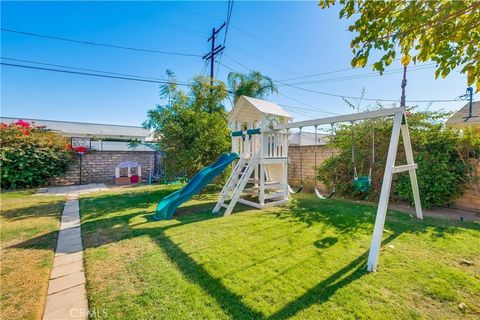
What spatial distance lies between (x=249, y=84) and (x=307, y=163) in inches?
249

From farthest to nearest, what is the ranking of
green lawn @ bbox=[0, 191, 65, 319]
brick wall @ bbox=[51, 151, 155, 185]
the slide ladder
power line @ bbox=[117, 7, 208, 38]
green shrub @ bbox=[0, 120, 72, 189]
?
brick wall @ bbox=[51, 151, 155, 185] < power line @ bbox=[117, 7, 208, 38] < green shrub @ bbox=[0, 120, 72, 189] < the slide ladder < green lawn @ bbox=[0, 191, 65, 319]

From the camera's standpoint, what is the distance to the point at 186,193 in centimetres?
511

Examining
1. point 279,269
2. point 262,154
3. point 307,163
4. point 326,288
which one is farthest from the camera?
point 307,163

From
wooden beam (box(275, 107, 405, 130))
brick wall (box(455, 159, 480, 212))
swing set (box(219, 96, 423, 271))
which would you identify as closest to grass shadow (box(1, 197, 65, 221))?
swing set (box(219, 96, 423, 271))

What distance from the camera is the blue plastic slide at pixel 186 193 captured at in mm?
4688

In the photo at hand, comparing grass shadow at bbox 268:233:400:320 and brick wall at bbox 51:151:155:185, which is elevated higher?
brick wall at bbox 51:151:155:185

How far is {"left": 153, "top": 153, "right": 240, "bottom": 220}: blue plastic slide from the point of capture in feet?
15.4

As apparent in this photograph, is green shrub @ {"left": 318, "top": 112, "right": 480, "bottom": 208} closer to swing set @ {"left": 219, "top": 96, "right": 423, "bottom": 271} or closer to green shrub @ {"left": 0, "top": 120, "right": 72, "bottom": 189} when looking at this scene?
swing set @ {"left": 219, "top": 96, "right": 423, "bottom": 271}

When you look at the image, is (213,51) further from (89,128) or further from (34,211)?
(89,128)

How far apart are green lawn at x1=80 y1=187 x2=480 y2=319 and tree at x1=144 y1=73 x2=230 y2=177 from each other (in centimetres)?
306

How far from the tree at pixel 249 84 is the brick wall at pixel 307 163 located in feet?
16.5

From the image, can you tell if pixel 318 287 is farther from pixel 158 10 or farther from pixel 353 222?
pixel 158 10

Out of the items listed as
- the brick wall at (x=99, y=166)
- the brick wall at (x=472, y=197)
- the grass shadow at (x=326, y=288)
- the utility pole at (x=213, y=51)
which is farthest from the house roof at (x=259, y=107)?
the brick wall at (x=99, y=166)

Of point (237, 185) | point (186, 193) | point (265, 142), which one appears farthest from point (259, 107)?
point (186, 193)
